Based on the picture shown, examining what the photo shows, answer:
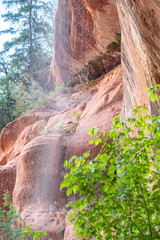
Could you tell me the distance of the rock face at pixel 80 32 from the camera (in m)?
12.1

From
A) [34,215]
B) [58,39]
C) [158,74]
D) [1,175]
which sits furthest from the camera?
[58,39]

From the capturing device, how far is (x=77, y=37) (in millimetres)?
15344

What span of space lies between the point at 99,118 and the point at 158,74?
6347mm

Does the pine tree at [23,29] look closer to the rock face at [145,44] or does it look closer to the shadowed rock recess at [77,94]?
the shadowed rock recess at [77,94]

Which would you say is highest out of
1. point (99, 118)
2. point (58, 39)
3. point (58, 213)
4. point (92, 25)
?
point (58, 39)

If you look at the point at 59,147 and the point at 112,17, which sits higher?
the point at 112,17

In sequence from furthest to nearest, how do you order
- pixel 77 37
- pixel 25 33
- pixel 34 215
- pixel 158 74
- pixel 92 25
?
1. pixel 25 33
2. pixel 77 37
3. pixel 92 25
4. pixel 34 215
5. pixel 158 74

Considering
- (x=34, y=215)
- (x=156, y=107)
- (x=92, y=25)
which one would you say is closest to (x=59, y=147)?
(x=34, y=215)

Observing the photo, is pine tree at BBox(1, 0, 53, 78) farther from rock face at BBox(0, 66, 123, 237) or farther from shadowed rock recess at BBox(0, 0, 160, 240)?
rock face at BBox(0, 66, 123, 237)

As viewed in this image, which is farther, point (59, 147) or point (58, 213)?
Result: point (59, 147)

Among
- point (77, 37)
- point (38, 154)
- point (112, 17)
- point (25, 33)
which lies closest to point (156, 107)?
point (38, 154)

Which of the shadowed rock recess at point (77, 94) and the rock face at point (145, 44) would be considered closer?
the rock face at point (145, 44)

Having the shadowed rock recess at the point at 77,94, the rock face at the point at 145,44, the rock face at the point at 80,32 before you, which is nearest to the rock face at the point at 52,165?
the shadowed rock recess at the point at 77,94

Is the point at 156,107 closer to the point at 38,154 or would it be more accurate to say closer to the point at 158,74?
the point at 158,74
